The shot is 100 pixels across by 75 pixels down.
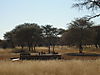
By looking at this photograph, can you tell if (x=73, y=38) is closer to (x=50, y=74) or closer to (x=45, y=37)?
(x=45, y=37)

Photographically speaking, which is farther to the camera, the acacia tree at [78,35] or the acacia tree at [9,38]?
the acacia tree at [9,38]

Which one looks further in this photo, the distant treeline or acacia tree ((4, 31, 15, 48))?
acacia tree ((4, 31, 15, 48))

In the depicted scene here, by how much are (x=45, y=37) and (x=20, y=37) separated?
13365mm

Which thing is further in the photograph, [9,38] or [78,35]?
[9,38]

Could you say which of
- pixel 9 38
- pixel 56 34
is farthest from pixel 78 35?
pixel 9 38

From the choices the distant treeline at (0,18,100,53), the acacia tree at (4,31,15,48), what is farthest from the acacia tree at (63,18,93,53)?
the acacia tree at (4,31,15,48)

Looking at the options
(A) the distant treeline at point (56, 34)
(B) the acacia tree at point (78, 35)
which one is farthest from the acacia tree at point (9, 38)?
(B) the acacia tree at point (78, 35)

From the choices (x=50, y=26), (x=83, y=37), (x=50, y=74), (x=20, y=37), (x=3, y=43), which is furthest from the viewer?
(x=3, y=43)

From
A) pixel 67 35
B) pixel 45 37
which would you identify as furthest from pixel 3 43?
pixel 67 35

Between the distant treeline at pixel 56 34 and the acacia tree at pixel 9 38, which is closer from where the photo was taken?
the distant treeline at pixel 56 34

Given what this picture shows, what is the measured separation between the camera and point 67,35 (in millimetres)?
66000

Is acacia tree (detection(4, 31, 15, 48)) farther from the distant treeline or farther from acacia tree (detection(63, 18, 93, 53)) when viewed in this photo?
acacia tree (detection(63, 18, 93, 53))

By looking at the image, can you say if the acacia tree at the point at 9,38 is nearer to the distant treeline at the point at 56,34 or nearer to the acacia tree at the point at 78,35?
the distant treeline at the point at 56,34

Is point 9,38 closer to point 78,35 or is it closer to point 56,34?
point 56,34
